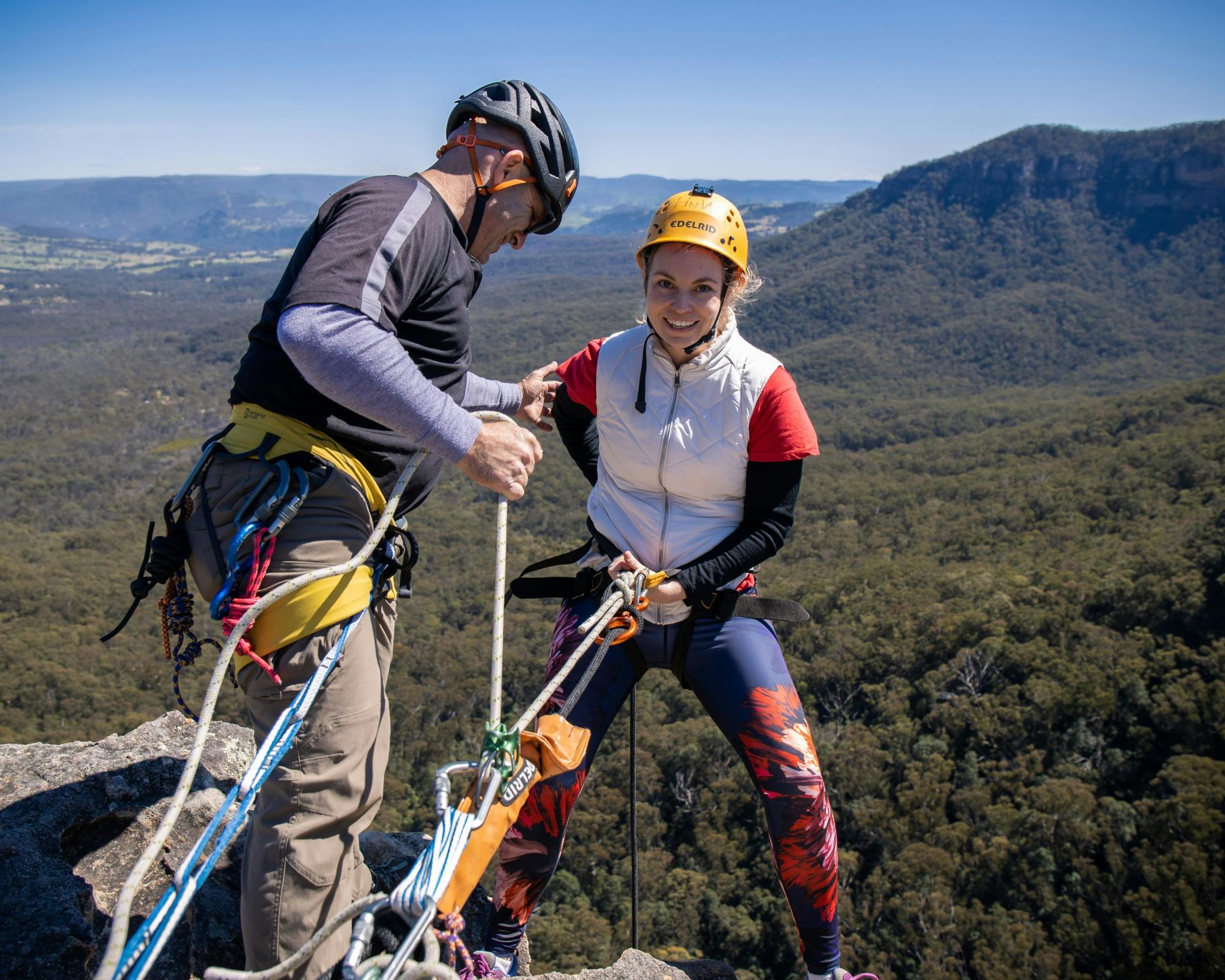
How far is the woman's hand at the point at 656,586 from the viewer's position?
2.60 meters

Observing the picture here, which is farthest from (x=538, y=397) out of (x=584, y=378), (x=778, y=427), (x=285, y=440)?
(x=285, y=440)

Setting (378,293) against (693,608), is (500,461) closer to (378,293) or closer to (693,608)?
(378,293)

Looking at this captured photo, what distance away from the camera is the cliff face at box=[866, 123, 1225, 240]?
121 meters

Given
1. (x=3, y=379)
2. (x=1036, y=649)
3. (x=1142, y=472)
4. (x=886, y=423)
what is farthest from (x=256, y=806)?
(x=3, y=379)

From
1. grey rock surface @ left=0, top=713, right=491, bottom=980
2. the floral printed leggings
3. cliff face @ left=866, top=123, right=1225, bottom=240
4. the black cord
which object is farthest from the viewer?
cliff face @ left=866, top=123, right=1225, bottom=240

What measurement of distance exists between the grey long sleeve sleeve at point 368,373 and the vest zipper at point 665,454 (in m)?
0.86

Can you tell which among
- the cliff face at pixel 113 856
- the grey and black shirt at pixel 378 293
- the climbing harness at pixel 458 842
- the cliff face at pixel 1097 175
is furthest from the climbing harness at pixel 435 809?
the cliff face at pixel 1097 175

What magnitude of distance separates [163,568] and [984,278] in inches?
5770

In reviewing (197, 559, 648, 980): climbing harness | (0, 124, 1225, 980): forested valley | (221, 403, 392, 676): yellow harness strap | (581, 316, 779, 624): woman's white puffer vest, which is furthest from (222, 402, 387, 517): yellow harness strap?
(0, 124, 1225, 980): forested valley

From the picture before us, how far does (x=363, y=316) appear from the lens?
1.89 meters

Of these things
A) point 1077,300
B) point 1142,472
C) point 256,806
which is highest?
point 1077,300

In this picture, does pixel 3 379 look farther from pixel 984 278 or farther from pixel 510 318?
pixel 984 278

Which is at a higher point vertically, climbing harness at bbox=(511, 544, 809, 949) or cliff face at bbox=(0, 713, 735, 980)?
climbing harness at bbox=(511, 544, 809, 949)

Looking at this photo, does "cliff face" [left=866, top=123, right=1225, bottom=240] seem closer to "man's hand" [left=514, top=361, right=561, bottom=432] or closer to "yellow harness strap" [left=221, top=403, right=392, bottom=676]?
"man's hand" [left=514, top=361, right=561, bottom=432]
